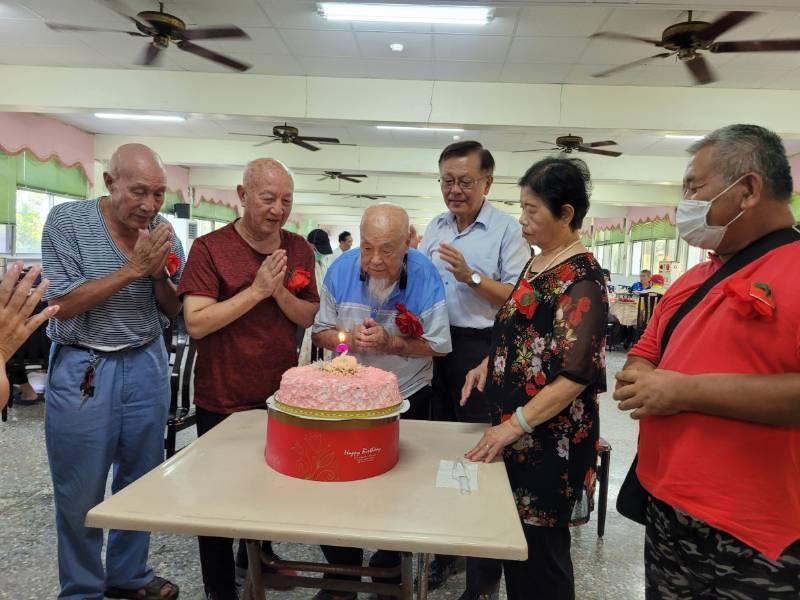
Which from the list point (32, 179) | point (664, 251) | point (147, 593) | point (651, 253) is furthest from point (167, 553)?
point (651, 253)

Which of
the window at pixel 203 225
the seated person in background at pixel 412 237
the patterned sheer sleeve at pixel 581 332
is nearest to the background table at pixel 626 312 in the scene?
the seated person in background at pixel 412 237

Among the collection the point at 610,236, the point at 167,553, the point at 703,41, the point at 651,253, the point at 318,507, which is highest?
the point at 703,41

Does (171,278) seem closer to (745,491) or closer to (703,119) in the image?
(745,491)

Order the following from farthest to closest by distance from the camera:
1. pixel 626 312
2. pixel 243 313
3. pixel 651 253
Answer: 1. pixel 651 253
2. pixel 626 312
3. pixel 243 313

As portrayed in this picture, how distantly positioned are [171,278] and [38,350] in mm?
3742

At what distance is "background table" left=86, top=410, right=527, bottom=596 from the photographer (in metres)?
1.10

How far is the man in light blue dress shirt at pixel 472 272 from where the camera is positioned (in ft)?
7.30

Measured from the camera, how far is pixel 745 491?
1133 mm

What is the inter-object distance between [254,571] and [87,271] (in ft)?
3.61

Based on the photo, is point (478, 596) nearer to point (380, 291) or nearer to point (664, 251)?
point (380, 291)

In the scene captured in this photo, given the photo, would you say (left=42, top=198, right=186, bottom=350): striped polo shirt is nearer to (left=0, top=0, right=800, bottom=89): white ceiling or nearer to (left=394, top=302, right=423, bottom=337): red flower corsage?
(left=394, top=302, right=423, bottom=337): red flower corsage

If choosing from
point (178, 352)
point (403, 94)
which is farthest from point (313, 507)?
point (403, 94)

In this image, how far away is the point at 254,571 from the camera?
162cm

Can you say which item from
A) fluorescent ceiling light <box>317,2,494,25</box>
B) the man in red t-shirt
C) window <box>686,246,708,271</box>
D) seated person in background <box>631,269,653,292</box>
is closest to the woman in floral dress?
the man in red t-shirt
